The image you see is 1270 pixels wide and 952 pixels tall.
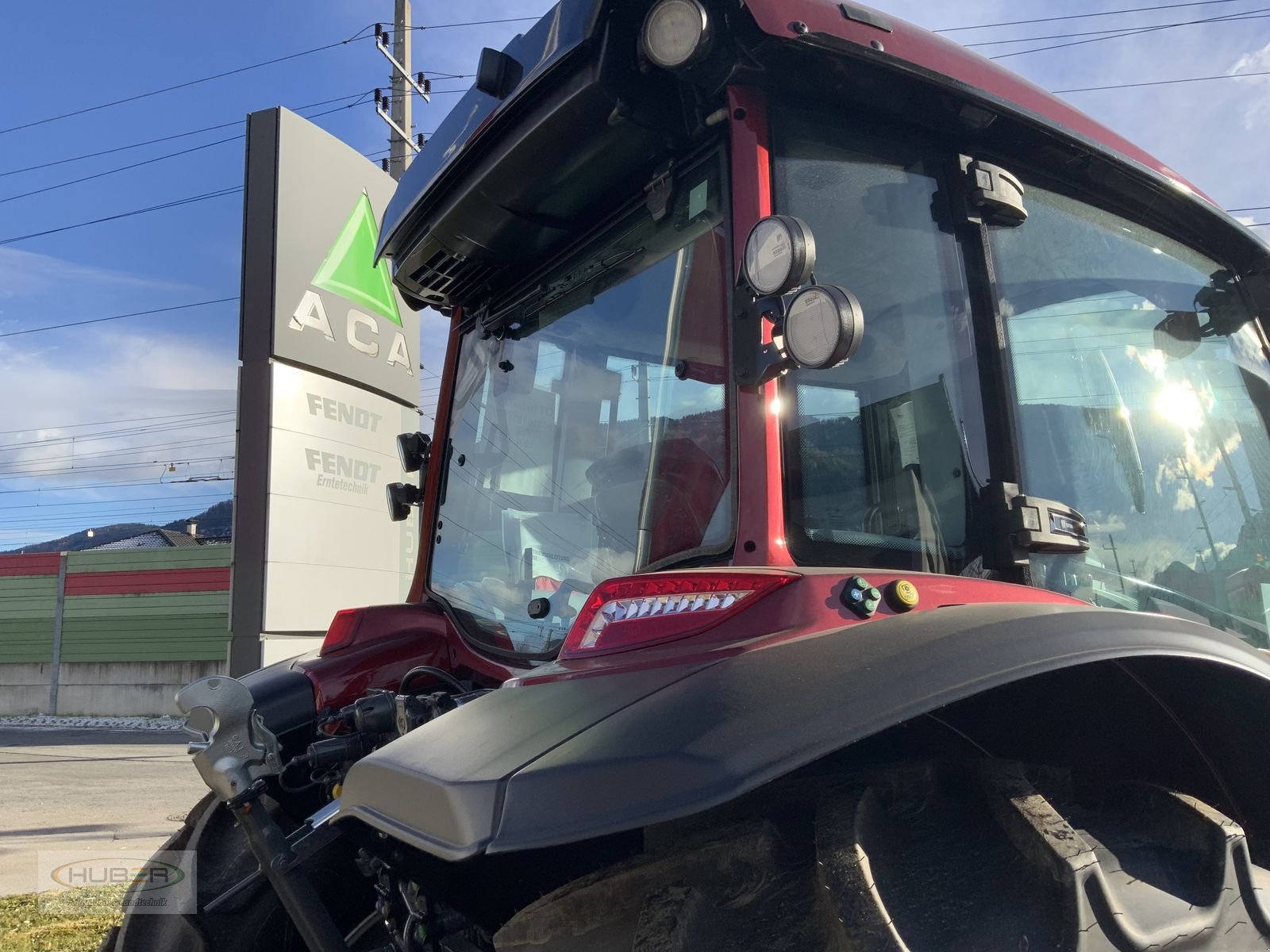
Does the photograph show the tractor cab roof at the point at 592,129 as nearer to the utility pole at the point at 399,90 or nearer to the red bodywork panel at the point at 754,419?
the red bodywork panel at the point at 754,419

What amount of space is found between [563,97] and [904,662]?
131 cm

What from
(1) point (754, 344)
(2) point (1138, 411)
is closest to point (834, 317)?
(1) point (754, 344)

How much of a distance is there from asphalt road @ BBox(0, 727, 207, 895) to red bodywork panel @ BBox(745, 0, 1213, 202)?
523cm

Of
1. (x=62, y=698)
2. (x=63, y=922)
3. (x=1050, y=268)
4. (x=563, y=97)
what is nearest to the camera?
(x=563, y=97)

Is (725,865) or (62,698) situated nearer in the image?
(725,865)

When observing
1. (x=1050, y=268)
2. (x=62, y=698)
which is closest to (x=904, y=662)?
(x=1050, y=268)

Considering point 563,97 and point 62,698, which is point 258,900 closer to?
point 563,97

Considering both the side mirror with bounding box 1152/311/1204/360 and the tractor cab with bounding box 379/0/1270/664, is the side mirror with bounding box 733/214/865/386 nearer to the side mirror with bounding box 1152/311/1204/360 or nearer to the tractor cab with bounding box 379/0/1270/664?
the tractor cab with bounding box 379/0/1270/664

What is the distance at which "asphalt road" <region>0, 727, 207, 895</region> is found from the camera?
19.3 feet

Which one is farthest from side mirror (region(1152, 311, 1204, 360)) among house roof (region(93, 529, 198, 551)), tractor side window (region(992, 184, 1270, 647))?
house roof (region(93, 529, 198, 551))

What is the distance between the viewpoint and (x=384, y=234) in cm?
262

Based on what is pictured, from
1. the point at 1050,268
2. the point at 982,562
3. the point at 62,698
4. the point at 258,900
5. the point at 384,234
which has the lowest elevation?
the point at 62,698

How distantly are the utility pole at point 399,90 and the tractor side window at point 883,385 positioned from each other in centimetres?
1490

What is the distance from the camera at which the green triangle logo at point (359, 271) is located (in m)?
9.46
